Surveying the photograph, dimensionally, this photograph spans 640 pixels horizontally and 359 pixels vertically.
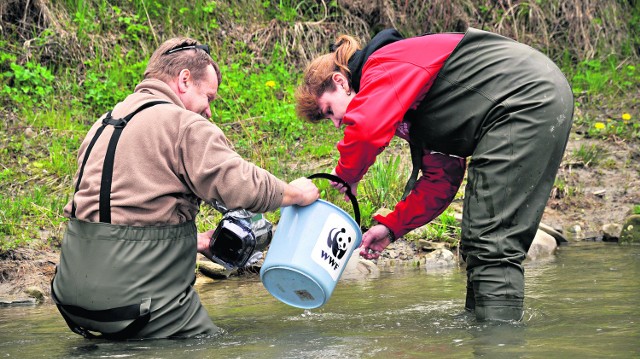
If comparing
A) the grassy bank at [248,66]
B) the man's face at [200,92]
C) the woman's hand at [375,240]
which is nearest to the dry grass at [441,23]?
the grassy bank at [248,66]

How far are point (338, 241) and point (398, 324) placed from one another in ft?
1.81

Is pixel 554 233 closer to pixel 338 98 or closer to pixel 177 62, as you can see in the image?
pixel 338 98

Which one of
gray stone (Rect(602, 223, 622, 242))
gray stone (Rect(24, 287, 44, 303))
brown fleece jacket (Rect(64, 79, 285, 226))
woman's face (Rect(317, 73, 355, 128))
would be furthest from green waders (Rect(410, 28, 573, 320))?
gray stone (Rect(602, 223, 622, 242))

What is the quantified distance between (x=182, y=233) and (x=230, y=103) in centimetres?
480

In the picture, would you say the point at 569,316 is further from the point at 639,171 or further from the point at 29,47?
the point at 29,47

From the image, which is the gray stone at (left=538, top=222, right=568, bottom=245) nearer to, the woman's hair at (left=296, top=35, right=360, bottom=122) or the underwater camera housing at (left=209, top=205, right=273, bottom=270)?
the woman's hair at (left=296, top=35, right=360, bottom=122)

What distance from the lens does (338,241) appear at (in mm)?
3861

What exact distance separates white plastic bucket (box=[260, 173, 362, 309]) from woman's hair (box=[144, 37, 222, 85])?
0.71m

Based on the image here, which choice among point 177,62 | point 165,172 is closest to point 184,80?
point 177,62

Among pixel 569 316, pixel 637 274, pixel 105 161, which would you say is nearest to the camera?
pixel 105 161

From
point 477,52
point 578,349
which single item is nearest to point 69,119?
point 477,52

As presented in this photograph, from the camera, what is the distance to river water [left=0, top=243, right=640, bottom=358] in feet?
11.5

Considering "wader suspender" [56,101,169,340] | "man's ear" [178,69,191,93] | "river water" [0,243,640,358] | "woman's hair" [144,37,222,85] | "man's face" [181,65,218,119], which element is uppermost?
"woman's hair" [144,37,222,85]

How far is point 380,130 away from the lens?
3.83 m
